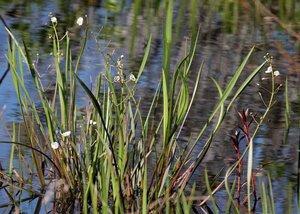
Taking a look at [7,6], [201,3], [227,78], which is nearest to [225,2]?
[201,3]

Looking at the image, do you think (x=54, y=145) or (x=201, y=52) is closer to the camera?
(x=54, y=145)

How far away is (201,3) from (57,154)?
11.7 ft

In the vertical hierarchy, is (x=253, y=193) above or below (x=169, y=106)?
below

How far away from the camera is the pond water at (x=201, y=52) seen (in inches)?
131

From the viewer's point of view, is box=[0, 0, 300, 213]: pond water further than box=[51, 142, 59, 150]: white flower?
Yes

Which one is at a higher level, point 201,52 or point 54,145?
point 54,145

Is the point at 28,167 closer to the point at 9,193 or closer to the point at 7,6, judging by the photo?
the point at 9,193

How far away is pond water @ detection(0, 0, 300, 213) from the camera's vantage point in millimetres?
3326

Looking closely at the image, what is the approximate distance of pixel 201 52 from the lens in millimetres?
4785

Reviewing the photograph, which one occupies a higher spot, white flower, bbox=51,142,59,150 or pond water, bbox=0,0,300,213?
white flower, bbox=51,142,59,150

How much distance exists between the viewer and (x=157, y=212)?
262cm

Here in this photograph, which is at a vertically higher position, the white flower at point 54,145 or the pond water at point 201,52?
the white flower at point 54,145

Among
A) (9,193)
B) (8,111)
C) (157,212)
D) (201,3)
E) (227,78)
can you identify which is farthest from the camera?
(201,3)

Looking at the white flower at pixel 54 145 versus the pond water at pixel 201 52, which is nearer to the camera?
the white flower at pixel 54 145
